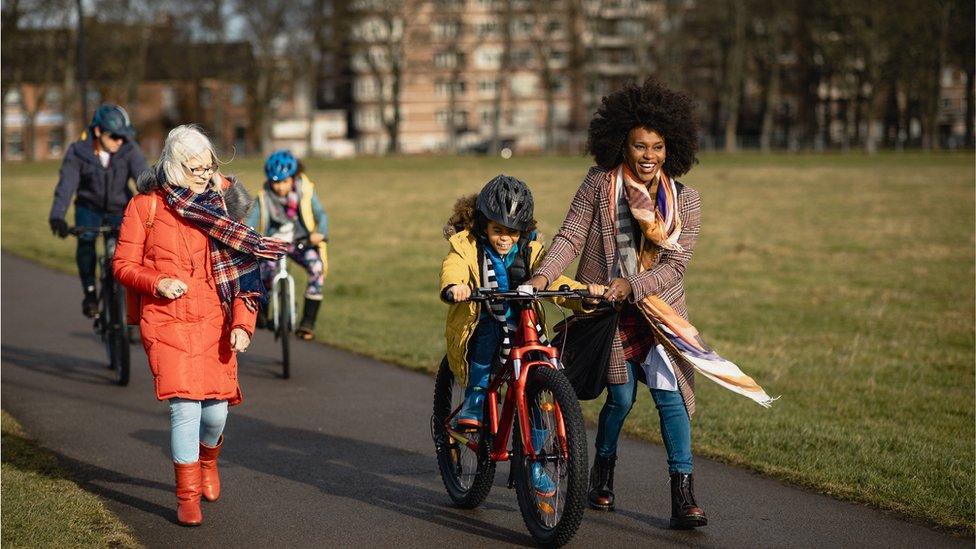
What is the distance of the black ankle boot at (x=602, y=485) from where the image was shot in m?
6.02

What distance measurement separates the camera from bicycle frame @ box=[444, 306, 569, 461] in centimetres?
538

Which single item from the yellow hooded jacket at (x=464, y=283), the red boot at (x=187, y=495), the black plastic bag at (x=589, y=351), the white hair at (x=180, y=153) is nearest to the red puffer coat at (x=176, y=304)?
the white hair at (x=180, y=153)

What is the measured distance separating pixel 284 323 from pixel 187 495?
429 cm

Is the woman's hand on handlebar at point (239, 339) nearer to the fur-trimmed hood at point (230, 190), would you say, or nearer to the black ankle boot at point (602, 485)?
the fur-trimmed hood at point (230, 190)

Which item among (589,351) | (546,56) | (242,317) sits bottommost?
(589,351)

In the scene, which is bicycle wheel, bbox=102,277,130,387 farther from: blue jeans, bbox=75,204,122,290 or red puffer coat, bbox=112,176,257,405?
red puffer coat, bbox=112,176,257,405

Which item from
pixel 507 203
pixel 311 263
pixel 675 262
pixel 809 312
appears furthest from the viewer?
pixel 809 312

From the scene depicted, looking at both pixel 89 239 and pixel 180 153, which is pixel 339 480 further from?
pixel 89 239

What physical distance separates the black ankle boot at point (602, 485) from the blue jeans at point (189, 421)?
5.85 ft

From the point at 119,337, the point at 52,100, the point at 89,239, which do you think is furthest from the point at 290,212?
the point at 52,100

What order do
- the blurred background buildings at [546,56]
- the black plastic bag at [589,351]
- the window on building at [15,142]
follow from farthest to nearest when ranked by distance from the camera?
1. the window on building at [15,142]
2. the blurred background buildings at [546,56]
3. the black plastic bag at [589,351]

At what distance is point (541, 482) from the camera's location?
17.7 feet

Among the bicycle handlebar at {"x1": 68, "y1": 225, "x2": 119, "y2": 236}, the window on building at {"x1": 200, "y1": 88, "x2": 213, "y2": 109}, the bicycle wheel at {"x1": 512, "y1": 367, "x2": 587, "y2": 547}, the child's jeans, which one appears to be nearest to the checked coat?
the bicycle wheel at {"x1": 512, "y1": 367, "x2": 587, "y2": 547}

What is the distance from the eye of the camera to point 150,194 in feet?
19.3
